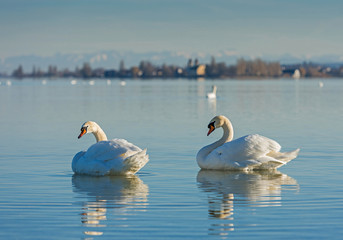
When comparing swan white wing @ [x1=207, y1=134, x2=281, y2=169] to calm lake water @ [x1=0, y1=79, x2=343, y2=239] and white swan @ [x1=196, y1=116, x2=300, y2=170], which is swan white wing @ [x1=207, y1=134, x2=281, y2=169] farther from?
calm lake water @ [x1=0, y1=79, x2=343, y2=239]

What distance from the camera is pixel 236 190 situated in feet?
39.6

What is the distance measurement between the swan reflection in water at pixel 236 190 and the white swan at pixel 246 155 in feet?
0.57

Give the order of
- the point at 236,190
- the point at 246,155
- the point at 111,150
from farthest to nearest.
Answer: the point at 246,155, the point at 111,150, the point at 236,190

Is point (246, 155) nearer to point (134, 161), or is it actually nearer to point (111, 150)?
point (134, 161)

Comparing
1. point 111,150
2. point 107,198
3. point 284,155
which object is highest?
point 111,150

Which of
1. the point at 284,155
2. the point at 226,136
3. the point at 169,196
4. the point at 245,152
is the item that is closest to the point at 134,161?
the point at 169,196

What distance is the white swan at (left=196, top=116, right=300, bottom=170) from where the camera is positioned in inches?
555

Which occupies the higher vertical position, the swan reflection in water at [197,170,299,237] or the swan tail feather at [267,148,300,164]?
the swan tail feather at [267,148,300,164]

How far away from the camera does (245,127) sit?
25359 millimetres

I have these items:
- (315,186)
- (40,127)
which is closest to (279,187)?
(315,186)

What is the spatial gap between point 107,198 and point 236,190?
8.02ft

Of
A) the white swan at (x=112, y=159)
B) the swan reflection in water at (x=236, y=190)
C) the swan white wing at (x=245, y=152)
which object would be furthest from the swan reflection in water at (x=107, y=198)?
the swan white wing at (x=245, y=152)

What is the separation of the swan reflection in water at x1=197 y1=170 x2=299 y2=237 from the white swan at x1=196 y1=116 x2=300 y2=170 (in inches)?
6.9

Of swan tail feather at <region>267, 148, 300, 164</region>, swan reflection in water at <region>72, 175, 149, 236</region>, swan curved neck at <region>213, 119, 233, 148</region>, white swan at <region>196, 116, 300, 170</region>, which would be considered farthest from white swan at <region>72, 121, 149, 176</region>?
swan tail feather at <region>267, 148, 300, 164</region>
